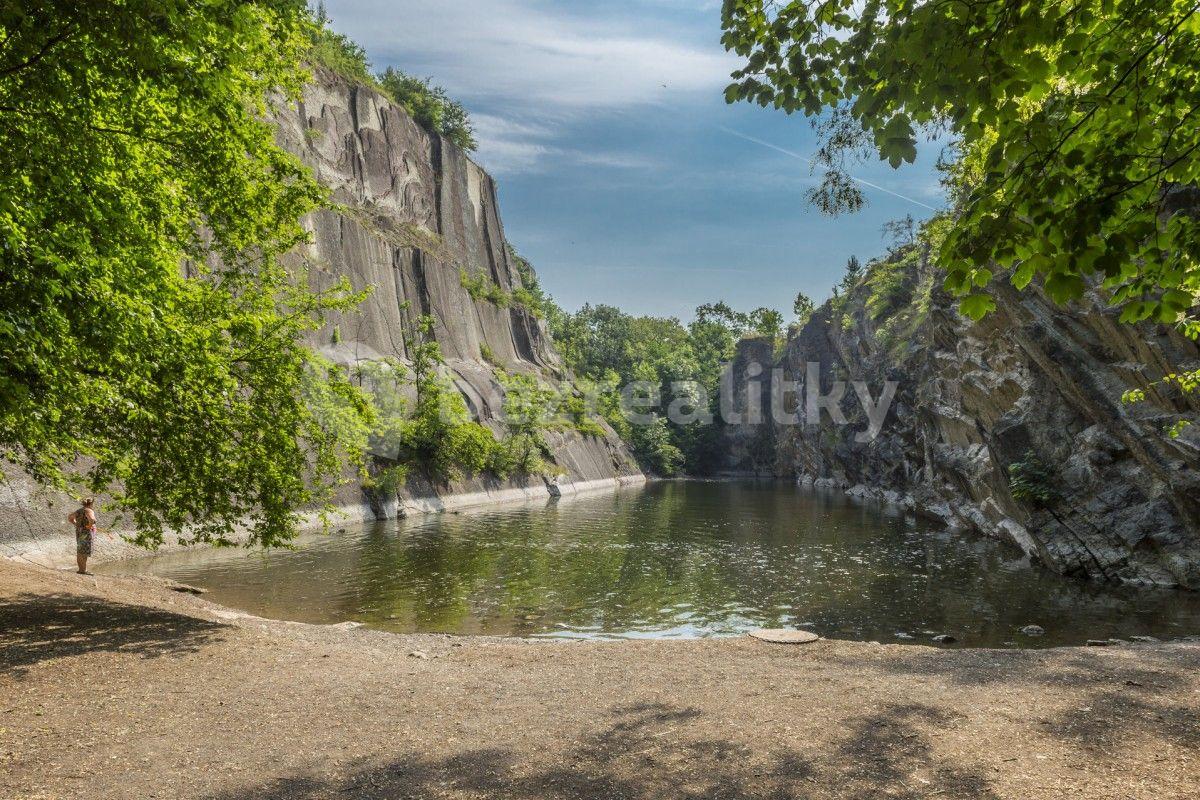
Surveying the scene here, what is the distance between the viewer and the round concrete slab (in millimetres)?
13170

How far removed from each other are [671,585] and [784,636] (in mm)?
7802

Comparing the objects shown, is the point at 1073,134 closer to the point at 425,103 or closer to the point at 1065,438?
the point at 1065,438

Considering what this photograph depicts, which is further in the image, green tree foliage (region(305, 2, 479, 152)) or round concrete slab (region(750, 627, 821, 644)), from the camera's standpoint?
green tree foliage (region(305, 2, 479, 152))

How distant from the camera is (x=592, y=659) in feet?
37.3

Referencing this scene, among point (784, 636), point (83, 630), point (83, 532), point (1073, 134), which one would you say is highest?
point (1073, 134)

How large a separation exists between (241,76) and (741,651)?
11689 mm

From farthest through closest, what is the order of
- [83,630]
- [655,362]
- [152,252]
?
[655,362] → [83,630] → [152,252]

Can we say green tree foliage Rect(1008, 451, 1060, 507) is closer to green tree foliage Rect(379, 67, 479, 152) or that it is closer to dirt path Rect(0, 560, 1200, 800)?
dirt path Rect(0, 560, 1200, 800)

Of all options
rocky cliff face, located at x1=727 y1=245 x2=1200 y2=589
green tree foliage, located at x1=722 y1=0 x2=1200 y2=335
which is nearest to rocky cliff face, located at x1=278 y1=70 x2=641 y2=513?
rocky cliff face, located at x1=727 y1=245 x2=1200 y2=589

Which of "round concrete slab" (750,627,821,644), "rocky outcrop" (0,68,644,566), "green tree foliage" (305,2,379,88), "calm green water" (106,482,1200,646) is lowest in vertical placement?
"calm green water" (106,482,1200,646)

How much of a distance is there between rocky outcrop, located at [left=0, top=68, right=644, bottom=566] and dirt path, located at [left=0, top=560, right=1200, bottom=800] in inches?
1106

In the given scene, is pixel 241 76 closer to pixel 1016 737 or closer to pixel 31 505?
pixel 1016 737

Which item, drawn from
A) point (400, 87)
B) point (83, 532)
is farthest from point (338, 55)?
point (83, 532)

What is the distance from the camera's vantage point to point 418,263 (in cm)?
6259
